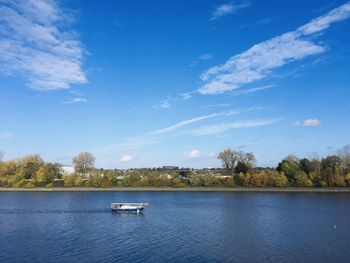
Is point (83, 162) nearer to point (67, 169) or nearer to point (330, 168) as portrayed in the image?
point (67, 169)

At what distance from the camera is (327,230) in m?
52.5

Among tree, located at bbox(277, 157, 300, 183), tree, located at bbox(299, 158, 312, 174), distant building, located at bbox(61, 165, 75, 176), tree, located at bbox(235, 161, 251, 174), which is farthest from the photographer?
distant building, located at bbox(61, 165, 75, 176)

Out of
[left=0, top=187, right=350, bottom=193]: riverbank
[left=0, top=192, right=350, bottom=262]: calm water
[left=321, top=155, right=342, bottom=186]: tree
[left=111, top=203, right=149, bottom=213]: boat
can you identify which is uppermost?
[left=321, top=155, right=342, bottom=186]: tree

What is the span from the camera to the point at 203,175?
150 metres

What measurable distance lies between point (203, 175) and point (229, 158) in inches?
608

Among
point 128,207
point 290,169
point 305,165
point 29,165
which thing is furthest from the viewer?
point 29,165

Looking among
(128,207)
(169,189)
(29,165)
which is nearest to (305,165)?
(169,189)

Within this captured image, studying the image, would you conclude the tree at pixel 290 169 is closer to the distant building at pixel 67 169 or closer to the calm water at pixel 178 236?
the calm water at pixel 178 236

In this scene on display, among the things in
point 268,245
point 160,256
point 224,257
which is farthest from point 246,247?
point 160,256

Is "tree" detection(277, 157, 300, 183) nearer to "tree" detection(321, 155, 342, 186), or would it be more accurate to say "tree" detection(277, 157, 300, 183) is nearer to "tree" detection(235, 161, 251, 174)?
"tree" detection(321, 155, 342, 186)

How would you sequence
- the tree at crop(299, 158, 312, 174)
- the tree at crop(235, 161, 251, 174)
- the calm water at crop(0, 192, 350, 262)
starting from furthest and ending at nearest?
the tree at crop(235, 161, 251, 174) → the tree at crop(299, 158, 312, 174) → the calm water at crop(0, 192, 350, 262)

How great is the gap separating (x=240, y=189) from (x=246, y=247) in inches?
3807

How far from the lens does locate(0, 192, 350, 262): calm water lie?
38.0m

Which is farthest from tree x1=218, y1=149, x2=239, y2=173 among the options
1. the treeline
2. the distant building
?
the distant building
